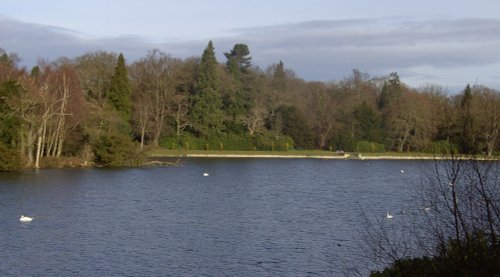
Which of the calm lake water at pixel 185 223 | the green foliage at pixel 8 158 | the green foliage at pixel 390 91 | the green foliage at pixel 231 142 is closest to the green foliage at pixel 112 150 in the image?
the calm lake water at pixel 185 223

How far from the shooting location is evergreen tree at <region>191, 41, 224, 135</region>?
7806 centimetres

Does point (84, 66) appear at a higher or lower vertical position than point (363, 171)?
higher

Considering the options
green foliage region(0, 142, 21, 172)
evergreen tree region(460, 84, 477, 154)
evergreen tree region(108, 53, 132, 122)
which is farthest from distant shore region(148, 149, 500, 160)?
evergreen tree region(460, 84, 477, 154)

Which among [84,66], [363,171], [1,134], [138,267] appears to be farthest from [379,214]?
[84,66]

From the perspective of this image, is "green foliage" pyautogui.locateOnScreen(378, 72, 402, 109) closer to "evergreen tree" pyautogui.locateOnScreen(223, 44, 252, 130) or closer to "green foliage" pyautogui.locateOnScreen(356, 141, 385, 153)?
"green foliage" pyautogui.locateOnScreen(356, 141, 385, 153)

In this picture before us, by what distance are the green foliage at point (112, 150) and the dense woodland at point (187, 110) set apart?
92 millimetres

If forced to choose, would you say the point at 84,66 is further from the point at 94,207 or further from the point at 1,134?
the point at 94,207

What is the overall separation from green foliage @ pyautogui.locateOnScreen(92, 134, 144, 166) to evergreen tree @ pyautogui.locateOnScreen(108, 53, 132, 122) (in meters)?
12.4

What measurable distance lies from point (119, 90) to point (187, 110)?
1154cm

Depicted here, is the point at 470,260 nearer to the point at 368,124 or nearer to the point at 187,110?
the point at 187,110

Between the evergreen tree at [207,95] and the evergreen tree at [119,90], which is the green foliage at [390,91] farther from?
the evergreen tree at [119,90]

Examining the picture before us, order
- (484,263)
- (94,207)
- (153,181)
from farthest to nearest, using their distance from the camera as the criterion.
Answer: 1. (153,181)
2. (94,207)
3. (484,263)

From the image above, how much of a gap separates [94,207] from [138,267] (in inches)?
518

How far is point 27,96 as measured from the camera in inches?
2000
